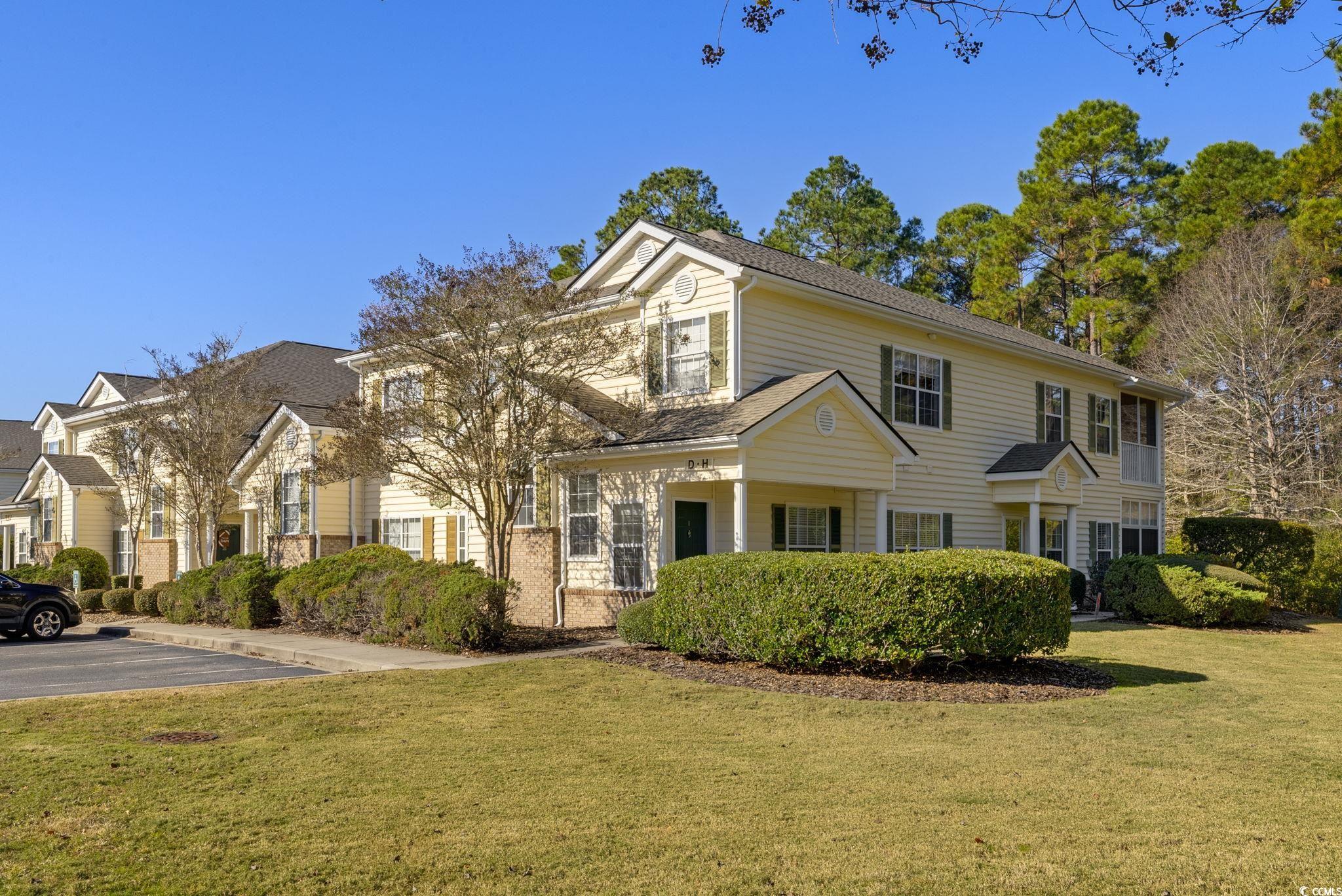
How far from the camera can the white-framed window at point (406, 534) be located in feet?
76.2

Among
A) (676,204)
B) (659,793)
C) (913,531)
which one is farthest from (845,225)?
(659,793)

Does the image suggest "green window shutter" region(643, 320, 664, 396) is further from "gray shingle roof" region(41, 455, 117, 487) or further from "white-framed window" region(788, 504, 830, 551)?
"gray shingle roof" region(41, 455, 117, 487)

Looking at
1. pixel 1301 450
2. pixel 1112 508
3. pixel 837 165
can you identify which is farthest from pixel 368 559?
pixel 837 165

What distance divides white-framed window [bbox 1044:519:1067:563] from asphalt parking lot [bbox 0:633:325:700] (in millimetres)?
17840

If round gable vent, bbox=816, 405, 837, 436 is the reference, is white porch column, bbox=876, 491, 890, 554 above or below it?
below

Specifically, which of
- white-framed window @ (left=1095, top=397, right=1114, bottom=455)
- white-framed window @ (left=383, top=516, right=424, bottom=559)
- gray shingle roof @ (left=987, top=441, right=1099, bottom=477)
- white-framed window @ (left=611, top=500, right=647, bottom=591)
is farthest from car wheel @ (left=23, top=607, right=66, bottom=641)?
white-framed window @ (left=1095, top=397, right=1114, bottom=455)

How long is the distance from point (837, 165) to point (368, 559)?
3421 centimetres

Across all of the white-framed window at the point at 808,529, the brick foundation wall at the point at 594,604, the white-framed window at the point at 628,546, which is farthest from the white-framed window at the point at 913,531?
the brick foundation wall at the point at 594,604

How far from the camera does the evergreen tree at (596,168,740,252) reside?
46531mm

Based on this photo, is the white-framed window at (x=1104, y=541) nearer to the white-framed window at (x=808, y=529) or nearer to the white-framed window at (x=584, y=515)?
the white-framed window at (x=808, y=529)

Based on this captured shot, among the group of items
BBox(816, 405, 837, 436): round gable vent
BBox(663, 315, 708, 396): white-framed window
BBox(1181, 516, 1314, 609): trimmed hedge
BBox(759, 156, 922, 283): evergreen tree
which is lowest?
BBox(1181, 516, 1314, 609): trimmed hedge

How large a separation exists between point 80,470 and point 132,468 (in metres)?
7.92

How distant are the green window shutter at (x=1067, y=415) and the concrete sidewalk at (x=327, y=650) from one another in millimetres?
14575

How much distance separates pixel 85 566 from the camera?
29.6 meters
